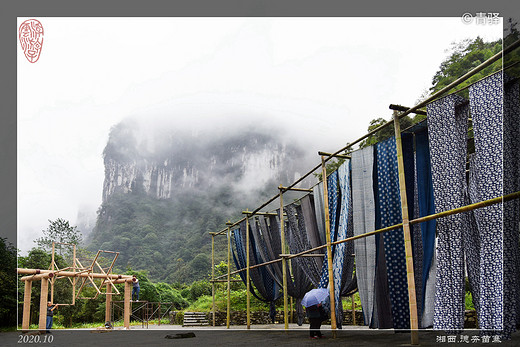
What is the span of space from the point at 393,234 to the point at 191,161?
64.4 metres

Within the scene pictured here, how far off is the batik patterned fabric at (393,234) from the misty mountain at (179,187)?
38023mm

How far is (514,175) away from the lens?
423 cm

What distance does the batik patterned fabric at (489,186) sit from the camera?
4.00 meters

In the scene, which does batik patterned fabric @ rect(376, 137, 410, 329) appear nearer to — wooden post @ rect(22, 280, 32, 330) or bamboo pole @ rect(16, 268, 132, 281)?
bamboo pole @ rect(16, 268, 132, 281)

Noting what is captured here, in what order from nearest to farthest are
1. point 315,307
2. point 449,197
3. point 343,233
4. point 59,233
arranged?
1. point 449,197
2. point 343,233
3. point 315,307
4. point 59,233

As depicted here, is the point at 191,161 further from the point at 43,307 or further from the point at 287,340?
the point at 287,340

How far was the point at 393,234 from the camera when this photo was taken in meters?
5.68

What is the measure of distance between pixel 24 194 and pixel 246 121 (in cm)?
3741

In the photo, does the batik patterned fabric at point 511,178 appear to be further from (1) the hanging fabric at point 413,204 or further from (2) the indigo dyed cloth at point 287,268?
(2) the indigo dyed cloth at point 287,268

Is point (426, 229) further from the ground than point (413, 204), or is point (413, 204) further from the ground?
point (413, 204)

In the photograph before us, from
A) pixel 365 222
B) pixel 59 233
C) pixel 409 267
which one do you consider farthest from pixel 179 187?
pixel 409 267

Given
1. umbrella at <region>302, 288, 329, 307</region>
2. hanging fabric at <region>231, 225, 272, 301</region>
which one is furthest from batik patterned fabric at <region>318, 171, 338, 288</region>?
hanging fabric at <region>231, 225, 272, 301</region>

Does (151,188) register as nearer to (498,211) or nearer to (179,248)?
(179,248)

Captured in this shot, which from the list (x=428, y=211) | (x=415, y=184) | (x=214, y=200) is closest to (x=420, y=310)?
(x=428, y=211)
